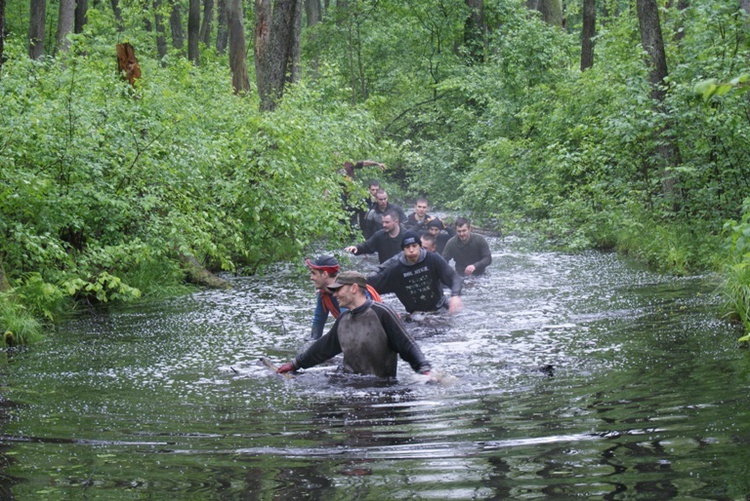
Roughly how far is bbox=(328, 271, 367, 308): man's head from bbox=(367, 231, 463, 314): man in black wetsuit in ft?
12.9

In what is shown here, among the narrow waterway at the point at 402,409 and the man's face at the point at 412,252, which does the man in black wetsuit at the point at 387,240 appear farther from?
the man's face at the point at 412,252

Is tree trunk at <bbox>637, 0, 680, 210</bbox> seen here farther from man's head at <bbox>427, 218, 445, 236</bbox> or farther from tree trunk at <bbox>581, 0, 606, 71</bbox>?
tree trunk at <bbox>581, 0, 606, 71</bbox>

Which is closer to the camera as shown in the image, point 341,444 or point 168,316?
point 341,444

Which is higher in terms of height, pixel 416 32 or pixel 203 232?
pixel 416 32

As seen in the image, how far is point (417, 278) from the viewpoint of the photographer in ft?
42.6

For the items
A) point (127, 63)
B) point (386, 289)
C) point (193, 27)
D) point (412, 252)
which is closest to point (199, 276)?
point (127, 63)

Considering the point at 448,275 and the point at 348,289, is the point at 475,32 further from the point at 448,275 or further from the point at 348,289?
the point at 348,289

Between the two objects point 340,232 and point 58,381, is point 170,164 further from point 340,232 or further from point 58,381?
point 58,381

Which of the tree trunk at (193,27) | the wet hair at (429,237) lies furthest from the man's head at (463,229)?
the tree trunk at (193,27)

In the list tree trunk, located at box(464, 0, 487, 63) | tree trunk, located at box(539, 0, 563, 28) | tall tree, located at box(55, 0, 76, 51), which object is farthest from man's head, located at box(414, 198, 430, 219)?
tree trunk, located at box(539, 0, 563, 28)

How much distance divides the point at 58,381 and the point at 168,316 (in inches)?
189

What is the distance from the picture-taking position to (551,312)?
44.1 feet

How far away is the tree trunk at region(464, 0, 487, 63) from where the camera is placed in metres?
34.6

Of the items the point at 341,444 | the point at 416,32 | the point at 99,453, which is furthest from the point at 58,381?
the point at 416,32
